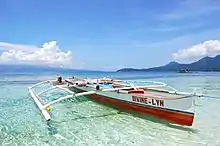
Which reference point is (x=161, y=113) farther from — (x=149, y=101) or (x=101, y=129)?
(x=101, y=129)

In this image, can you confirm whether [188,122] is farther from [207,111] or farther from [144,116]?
[207,111]

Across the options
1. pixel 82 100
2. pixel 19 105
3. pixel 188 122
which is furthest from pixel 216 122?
pixel 19 105

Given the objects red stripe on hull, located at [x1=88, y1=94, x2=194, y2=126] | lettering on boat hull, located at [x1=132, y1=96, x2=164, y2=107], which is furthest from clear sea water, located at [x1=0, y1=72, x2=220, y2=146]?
lettering on boat hull, located at [x1=132, y1=96, x2=164, y2=107]

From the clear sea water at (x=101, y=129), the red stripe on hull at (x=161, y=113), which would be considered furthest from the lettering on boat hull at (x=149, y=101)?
the clear sea water at (x=101, y=129)

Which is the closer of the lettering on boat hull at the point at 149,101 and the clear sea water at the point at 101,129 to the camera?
the clear sea water at the point at 101,129

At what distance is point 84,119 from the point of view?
727 centimetres

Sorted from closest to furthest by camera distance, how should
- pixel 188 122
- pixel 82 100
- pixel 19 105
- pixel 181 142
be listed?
1. pixel 181 142
2. pixel 188 122
3. pixel 19 105
4. pixel 82 100

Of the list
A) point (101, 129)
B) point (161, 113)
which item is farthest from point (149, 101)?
point (101, 129)

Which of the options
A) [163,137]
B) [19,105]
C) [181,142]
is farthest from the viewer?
[19,105]

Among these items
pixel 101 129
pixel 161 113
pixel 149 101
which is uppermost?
pixel 149 101

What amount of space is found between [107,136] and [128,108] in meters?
2.32

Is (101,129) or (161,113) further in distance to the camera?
(161,113)

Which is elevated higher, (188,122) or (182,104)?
(182,104)

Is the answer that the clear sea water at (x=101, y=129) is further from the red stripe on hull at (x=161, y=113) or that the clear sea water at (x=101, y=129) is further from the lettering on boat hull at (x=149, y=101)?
the lettering on boat hull at (x=149, y=101)
